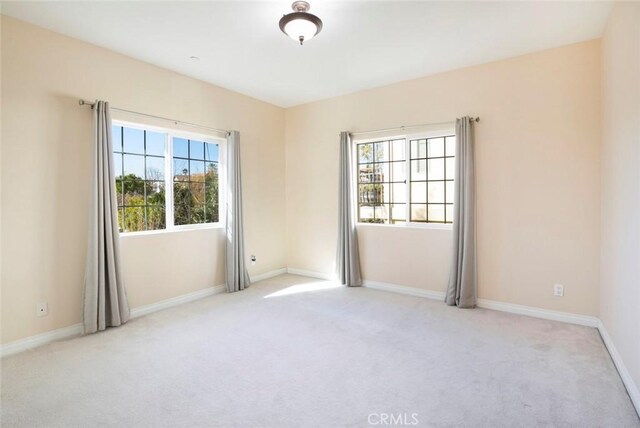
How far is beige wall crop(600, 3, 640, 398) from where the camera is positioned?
7.02 feet

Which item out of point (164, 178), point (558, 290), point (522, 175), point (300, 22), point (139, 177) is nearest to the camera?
point (300, 22)

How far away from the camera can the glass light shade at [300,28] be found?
2.61 meters

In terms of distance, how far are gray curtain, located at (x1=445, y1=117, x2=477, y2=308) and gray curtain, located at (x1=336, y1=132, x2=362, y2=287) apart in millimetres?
1377

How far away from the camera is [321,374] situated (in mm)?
2445

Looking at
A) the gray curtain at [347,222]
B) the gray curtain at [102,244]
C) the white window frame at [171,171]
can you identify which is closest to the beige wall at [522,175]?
the gray curtain at [347,222]

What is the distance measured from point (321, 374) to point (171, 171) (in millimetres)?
2937

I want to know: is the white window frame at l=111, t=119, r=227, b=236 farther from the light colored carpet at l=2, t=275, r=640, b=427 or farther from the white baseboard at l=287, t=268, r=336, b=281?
the white baseboard at l=287, t=268, r=336, b=281

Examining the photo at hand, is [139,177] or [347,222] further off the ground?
[139,177]

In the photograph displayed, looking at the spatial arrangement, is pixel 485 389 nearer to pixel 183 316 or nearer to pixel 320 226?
pixel 183 316

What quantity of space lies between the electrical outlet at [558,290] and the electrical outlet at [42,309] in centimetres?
484

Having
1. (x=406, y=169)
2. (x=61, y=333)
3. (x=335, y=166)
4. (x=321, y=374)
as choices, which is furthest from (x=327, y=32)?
(x=61, y=333)

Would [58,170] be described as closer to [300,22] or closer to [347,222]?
[300,22]

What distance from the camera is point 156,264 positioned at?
3859 millimetres

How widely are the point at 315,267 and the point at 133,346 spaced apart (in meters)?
2.89
